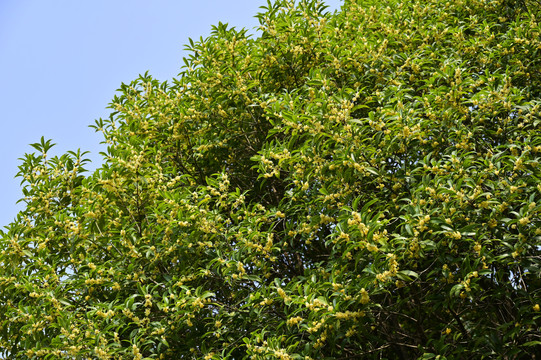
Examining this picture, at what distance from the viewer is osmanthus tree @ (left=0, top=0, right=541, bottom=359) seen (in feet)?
14.7

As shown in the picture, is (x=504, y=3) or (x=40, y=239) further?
(x=504, y=3)

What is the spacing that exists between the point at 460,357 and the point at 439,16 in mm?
4742

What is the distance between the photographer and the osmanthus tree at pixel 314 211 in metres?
4.47

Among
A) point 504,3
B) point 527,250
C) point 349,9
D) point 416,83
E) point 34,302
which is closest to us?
point 527,250

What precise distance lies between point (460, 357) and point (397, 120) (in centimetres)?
227

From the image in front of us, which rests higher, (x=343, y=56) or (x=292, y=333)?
(x=343, y=56)

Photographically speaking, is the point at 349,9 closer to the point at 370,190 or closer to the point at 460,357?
the point at 370,190

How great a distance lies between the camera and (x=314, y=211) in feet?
Answer: 17.8

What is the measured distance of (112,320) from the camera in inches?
198

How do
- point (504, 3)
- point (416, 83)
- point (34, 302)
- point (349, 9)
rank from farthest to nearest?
point (349, 9)
point (504, 3)
point (416, 83)
point (34, 302)

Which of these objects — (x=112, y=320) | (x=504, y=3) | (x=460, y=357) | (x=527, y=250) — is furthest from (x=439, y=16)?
(x=112, y=320)

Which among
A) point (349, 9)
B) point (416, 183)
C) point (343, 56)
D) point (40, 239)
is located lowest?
point (416, 183)

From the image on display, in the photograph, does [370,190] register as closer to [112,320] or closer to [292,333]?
[292,333]

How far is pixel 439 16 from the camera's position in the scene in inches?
285
